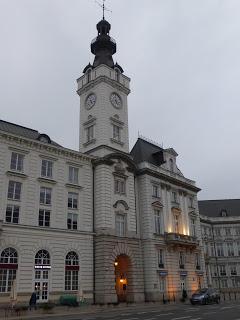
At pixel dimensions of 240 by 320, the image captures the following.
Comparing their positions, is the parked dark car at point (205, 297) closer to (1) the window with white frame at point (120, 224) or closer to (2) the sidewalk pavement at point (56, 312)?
(2) the sidewalk pavement at point (56, 312)

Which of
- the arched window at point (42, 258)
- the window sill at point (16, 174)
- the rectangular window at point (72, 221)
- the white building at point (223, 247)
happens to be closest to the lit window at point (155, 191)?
the rectangular window at point (72, 221)

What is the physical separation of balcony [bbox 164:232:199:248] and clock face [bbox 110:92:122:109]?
69.5 ft

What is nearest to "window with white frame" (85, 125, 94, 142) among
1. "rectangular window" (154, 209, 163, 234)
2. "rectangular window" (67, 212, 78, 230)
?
"rectangular window" (67, 212, 78, 230)

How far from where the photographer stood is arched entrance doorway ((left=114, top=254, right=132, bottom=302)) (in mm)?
47031

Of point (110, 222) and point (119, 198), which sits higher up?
point (119, 198)

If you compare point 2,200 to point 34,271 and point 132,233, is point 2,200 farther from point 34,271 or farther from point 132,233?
point 132,233

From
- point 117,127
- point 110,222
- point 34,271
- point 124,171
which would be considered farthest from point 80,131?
point 34,271

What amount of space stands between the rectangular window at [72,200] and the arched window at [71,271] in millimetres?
5646

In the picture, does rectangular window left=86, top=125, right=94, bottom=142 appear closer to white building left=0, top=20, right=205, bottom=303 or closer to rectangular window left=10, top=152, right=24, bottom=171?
white building left=0, top=20, right=205, bottom=303

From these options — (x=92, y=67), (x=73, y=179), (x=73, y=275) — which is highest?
(x=92, y=67)

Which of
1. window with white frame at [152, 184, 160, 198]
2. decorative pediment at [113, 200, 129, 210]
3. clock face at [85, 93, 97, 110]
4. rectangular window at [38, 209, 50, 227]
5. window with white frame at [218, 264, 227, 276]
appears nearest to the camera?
rectangular window at [38, 209, 50, 227]

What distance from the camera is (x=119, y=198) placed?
48281 millimetres

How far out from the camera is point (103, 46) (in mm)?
58312

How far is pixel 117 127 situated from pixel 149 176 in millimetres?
8986
